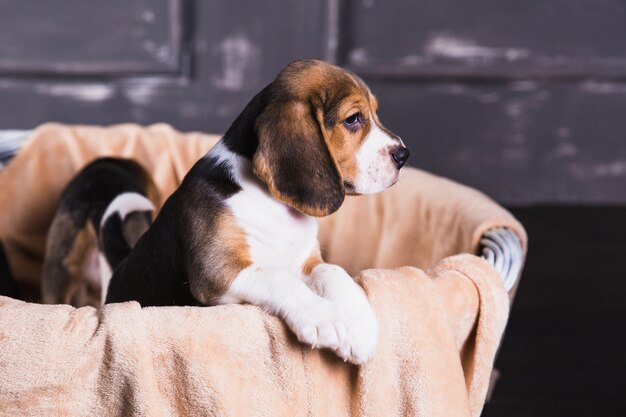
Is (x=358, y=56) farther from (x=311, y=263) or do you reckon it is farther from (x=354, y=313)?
(x=354, y=313)

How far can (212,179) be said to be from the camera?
4.84 ft

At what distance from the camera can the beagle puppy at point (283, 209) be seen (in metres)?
1.25

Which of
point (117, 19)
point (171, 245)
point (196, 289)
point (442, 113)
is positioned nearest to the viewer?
point (196, 289)

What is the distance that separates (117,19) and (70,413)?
242 centimetres

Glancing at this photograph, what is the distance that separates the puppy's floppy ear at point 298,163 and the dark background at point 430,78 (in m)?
1.78

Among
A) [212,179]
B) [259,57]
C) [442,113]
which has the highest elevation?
[212,179]

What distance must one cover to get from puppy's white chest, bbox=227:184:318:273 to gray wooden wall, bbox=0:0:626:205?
1962mm

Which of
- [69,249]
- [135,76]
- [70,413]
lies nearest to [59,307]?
[70,413]

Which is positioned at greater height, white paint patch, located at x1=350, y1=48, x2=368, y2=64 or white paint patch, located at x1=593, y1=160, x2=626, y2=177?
white paint patch, located at x1=350, y1=48, x2=368, y2=64

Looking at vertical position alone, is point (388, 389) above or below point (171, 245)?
below

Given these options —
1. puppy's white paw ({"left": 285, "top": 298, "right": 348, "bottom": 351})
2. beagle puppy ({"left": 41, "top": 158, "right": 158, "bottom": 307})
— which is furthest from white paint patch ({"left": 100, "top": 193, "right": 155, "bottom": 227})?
puppy's white paw ({"left": 285, "top": 298, "right": 348, "bottom": 351})

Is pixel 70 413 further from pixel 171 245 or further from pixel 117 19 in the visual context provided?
pixel 117 19

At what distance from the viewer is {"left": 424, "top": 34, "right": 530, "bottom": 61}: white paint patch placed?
3.52 m

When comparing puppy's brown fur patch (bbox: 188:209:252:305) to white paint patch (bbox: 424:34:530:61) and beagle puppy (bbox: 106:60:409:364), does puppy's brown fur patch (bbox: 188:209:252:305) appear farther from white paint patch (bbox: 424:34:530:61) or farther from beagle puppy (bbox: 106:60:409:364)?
white paint patch (bbox: 424:34:530:61)
